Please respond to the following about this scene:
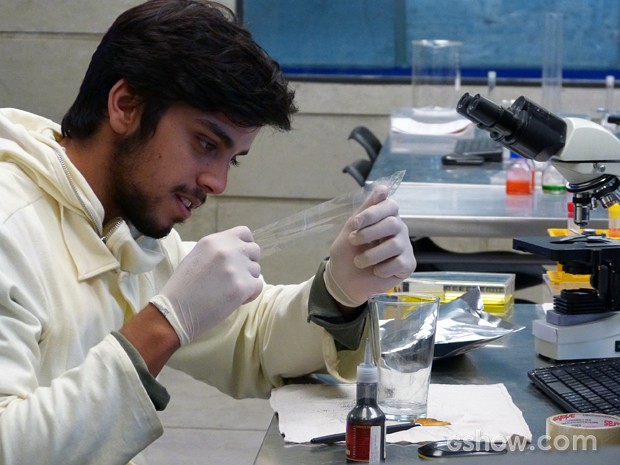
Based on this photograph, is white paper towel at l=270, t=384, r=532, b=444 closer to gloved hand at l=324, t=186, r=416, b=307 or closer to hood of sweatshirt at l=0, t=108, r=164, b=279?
gloved hand at l=324, t=186, r=416, b=307

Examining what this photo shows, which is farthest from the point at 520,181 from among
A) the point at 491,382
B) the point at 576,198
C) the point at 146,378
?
the point at 146,378

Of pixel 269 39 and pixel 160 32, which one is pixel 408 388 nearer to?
pixel 160 32

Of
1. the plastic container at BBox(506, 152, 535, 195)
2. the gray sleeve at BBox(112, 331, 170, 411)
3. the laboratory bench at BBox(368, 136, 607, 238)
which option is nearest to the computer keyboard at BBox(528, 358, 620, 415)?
the gray sleeve at BBox(112, 331, 170, 411)

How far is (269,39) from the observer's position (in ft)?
17.1

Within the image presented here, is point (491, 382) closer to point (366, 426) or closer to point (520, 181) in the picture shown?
point (366, 426)

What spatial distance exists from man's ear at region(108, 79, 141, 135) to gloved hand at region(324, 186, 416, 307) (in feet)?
1.20

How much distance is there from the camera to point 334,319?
5.40 feet

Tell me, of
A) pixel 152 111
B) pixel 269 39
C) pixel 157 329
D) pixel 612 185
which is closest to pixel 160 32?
pixel 152 111

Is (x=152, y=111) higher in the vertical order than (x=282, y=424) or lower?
higher

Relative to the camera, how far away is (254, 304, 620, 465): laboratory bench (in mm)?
1256

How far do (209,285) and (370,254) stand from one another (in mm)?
279

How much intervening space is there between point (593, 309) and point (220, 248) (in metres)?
0.67

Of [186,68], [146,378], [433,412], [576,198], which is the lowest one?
[433,412]

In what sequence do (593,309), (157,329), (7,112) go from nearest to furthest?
(157,329), (7,112), (593,309)
